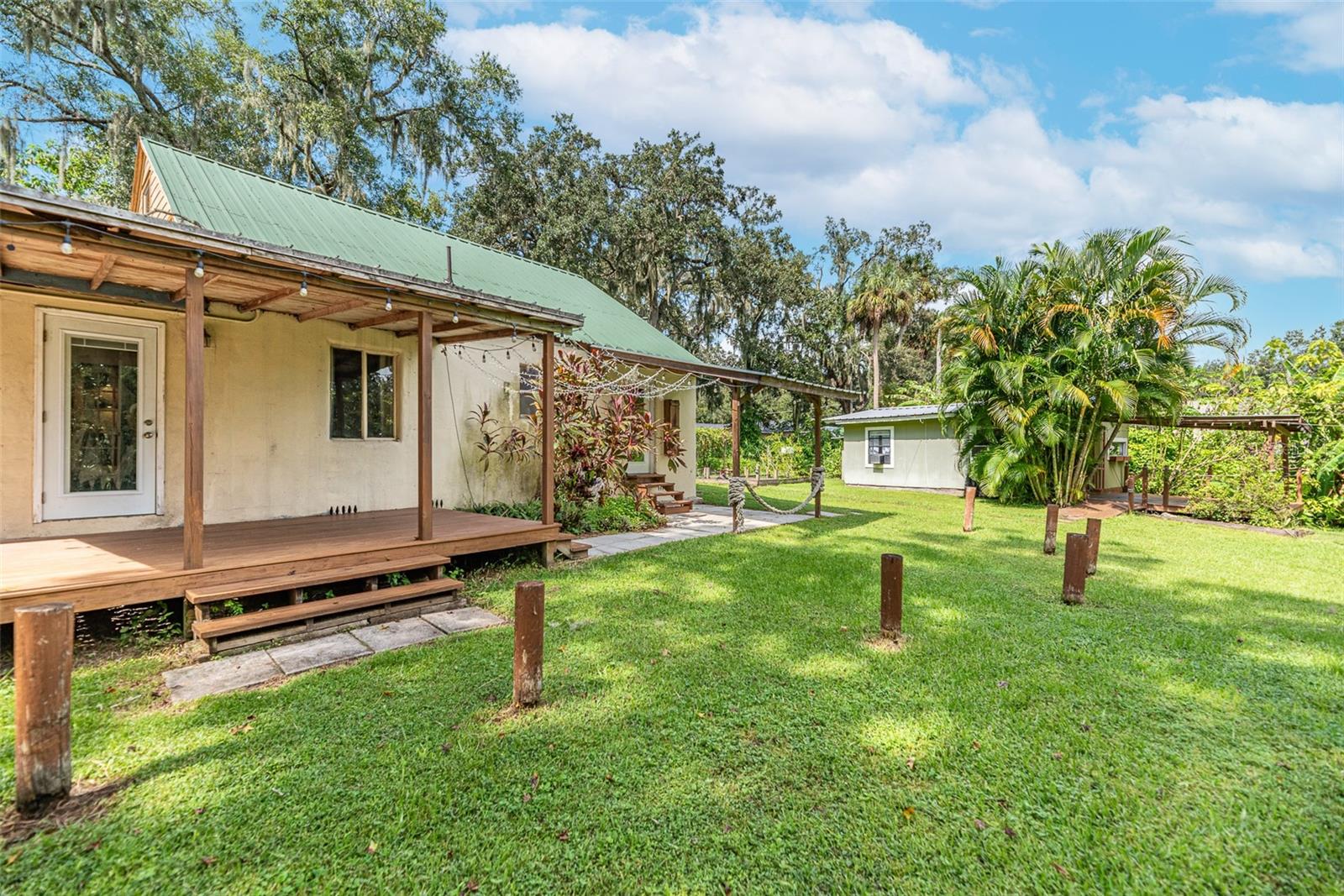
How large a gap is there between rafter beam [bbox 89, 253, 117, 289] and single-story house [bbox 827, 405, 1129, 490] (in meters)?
16.1

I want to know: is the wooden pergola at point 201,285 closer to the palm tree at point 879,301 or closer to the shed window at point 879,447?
the shed window at point 879,447

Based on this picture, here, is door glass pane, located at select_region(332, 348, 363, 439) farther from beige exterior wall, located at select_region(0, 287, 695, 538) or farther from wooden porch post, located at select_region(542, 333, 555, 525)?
wooden porch post, located at select_region(542, 333, 555, 525)

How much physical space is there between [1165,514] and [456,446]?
547 inches

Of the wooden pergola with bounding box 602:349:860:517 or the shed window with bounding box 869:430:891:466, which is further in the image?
the shed window with bounding box 869:430:891:466

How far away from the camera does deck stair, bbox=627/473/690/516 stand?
10797mm

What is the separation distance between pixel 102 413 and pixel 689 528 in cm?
700

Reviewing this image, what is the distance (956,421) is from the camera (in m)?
14.8

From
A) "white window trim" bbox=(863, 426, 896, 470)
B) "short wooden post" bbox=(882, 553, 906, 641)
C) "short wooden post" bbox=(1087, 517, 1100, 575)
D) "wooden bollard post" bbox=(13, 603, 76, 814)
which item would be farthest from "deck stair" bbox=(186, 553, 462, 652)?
"white window trim" bbox=(863, 426, 896, 470)

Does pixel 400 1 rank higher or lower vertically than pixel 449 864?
higher

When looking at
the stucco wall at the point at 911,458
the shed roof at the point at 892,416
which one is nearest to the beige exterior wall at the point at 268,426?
the shed roof at the point at 892,416

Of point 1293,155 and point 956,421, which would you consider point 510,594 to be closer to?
point 956,421

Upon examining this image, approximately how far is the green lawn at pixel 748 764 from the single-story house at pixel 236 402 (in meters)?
1.05

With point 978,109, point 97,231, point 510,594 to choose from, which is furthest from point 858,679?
point 978,109

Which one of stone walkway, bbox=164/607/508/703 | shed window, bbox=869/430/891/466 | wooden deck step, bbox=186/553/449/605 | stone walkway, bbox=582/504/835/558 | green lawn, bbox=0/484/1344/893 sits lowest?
green lawn, bbox=0/484/1344/893
